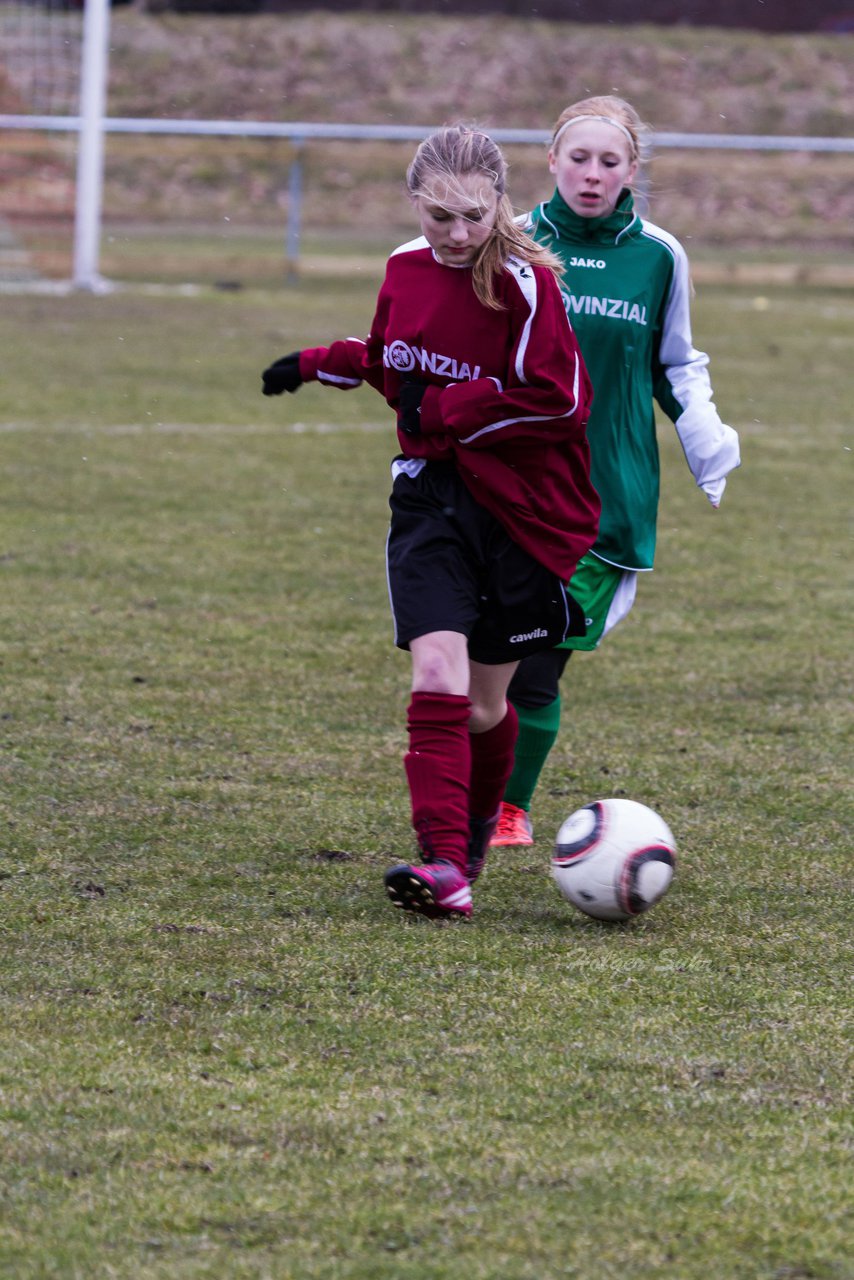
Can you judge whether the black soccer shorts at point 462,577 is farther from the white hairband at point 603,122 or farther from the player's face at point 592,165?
the white hairband at point 603,122

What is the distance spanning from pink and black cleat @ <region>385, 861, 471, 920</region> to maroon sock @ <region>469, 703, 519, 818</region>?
1.21 ft

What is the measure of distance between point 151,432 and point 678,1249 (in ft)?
27.8

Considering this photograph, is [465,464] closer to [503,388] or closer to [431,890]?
[503,388]

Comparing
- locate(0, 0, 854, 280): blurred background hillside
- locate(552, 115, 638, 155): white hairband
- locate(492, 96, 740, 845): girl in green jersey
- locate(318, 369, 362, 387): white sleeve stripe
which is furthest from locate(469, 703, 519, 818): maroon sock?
locate(0, 0, 854, 280): blurred background hillside

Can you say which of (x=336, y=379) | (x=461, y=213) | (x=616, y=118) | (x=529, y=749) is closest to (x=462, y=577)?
(x=336, y=379)

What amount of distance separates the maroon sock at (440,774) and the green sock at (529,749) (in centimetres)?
70

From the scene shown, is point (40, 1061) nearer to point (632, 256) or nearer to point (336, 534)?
point (632, 256)

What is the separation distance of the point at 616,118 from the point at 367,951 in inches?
78.0

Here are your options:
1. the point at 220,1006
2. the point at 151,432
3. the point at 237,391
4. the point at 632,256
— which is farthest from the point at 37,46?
the point at 220,1006

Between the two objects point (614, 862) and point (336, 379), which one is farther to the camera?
point (336, 379)

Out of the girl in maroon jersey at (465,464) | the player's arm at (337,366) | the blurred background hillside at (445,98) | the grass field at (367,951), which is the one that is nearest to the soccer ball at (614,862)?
the grass field at (367,951)

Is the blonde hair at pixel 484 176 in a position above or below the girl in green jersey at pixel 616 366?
above

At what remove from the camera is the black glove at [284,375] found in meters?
4.12

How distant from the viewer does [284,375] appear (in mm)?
4125
